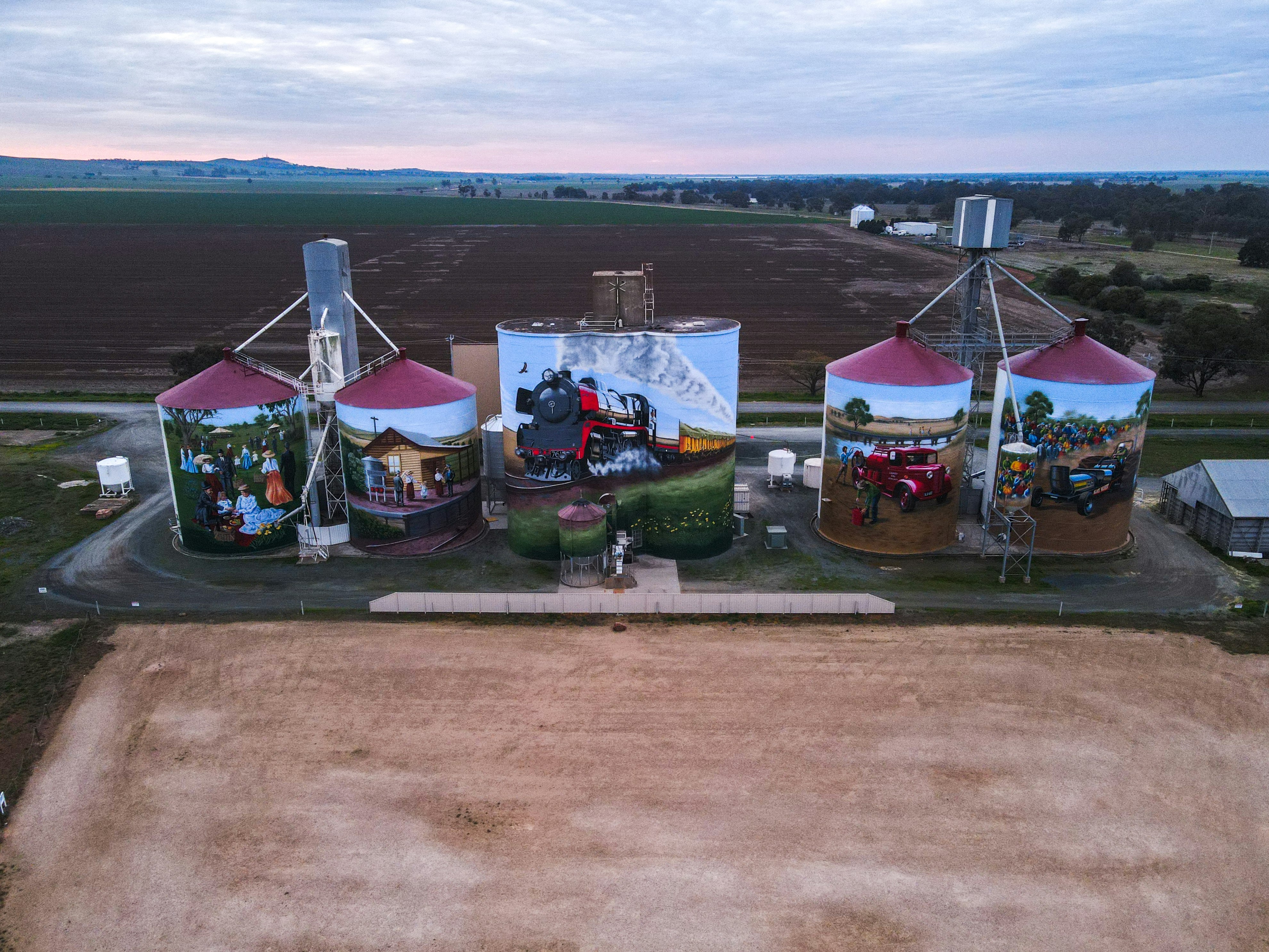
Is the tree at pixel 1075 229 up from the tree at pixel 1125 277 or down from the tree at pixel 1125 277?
up

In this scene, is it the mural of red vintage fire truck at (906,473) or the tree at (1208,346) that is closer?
the mural of red vintage fire truck at (906,473)

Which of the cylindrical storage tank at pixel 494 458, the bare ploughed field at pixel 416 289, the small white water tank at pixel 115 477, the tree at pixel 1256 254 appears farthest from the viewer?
the tree at pixel 1256 254

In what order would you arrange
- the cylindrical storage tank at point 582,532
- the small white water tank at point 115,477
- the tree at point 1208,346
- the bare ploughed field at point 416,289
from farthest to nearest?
the bare ploughed field at point 416,289
the tree at point 1208,346
the small white water tank at point 115,477
the cylindrical storage tank at point 582,532

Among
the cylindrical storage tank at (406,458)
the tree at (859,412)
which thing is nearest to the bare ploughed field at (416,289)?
the tree at (859,412)

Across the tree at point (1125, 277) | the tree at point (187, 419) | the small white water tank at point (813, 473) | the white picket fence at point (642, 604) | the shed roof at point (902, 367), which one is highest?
the shed roof at point (902, 367)

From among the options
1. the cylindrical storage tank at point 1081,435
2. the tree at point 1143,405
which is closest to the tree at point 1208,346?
the cylindrical storage tank at point 1081,435

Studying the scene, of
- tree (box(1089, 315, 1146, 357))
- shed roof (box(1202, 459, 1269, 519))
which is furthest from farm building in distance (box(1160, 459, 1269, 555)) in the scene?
tree (box(1089, 315, 1146, 357))

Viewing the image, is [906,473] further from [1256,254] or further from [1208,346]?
[1256,254]

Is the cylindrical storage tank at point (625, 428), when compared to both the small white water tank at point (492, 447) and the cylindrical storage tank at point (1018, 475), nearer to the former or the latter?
the small white water tank at point (492, 447)
